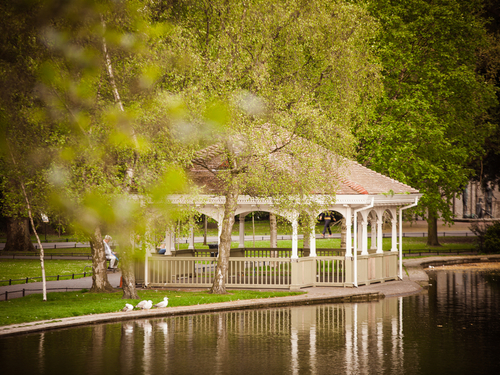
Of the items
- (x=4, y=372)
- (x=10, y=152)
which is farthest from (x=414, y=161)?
(x=4, y=372)

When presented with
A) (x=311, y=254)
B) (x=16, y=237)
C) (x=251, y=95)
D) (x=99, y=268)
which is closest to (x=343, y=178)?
(x=311, y=254)

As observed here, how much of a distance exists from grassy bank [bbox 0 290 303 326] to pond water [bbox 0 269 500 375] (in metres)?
1.54

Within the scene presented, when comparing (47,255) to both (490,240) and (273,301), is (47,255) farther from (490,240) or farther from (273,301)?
(490,240)

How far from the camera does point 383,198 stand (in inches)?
990

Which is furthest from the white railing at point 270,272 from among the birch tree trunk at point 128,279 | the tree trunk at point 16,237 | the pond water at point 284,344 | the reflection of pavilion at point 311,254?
the tree trunk at point 16,237

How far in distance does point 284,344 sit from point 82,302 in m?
8.39

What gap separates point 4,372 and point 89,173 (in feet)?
31.3

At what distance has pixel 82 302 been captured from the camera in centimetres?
2019

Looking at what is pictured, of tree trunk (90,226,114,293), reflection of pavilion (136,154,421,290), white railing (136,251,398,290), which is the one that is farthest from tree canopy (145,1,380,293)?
tree trunk (90,226,114,293)

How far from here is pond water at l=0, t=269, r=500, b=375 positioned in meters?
11.8

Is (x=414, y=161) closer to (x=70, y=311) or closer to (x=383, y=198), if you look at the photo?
(x=383, y=198)

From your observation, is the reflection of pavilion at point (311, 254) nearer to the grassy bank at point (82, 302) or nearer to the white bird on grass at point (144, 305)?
the grassy bank at point (82, 302)

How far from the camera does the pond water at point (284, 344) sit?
38.8 ft

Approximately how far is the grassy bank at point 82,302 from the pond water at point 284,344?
5.04 ft
